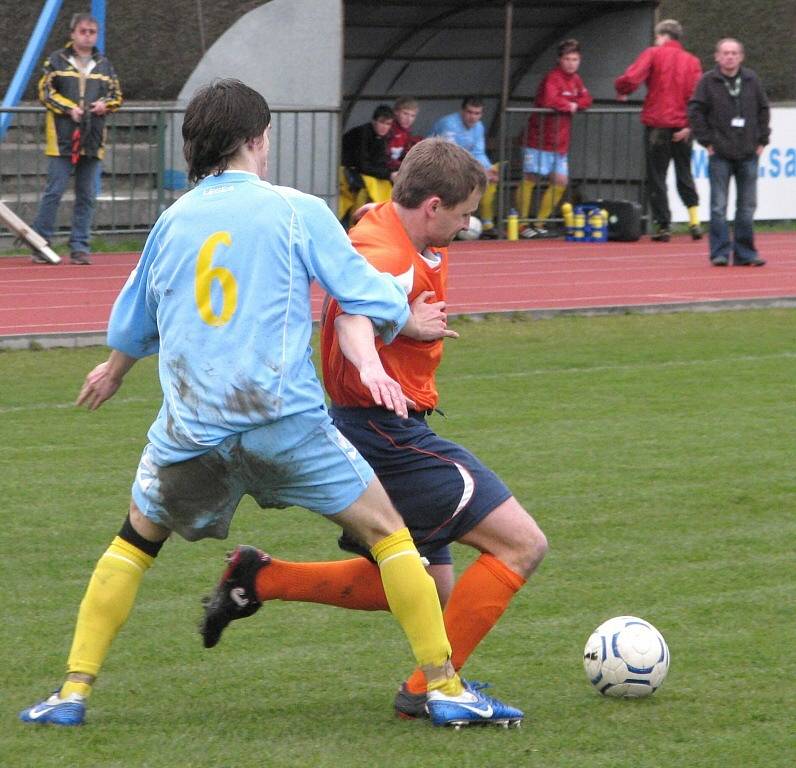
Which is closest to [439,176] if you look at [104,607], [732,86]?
[104,607]

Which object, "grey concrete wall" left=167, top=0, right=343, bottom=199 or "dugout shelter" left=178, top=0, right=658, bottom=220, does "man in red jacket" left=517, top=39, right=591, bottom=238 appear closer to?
"dugout shelter" left=178, top=0, right=658, bottom=220

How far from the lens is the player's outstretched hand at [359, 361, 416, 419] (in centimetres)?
381

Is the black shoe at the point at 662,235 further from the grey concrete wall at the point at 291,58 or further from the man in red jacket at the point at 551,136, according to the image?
the grey concrete wall at the point at 291,58

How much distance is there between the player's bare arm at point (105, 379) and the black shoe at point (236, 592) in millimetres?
611

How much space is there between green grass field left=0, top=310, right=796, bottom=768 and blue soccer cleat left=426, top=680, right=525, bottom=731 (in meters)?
0.04

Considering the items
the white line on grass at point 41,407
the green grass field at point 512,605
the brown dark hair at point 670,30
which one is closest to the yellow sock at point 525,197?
the brown dark hair at point 670,30

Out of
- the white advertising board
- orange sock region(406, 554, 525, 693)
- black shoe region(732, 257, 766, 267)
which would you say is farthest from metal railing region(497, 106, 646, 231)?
orange sock region(406, 554, 525, 693)

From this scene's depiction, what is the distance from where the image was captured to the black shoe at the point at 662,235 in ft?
59.1

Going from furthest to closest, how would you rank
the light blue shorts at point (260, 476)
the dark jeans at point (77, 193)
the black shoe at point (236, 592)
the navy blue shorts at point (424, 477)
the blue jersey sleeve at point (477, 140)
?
the blue jersey sleeve at point (477, 140), the dark jeans at point (77, 193), the black shoe at point (236, 592), the navy blue shorts at point (424, 477), the light blue shorts at point (260, 476)

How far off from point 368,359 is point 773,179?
16.8m

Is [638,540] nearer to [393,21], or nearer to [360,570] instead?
[360,570]

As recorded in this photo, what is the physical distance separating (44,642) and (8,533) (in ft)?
Result: 4.56

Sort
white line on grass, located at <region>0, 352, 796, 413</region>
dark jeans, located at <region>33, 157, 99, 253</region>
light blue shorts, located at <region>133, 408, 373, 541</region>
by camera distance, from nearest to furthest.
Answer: light blue shorts, located at <region>133, 408, 373, 541</region> → white line on grass, located at <region>0, 352, 796, 413</region> → dark jeans, located at <region>33, 157, 99, 253</region>

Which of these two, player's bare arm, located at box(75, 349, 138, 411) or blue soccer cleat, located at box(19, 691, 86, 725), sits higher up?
player's bare arm, located at box(75, 349, 138, 411)
